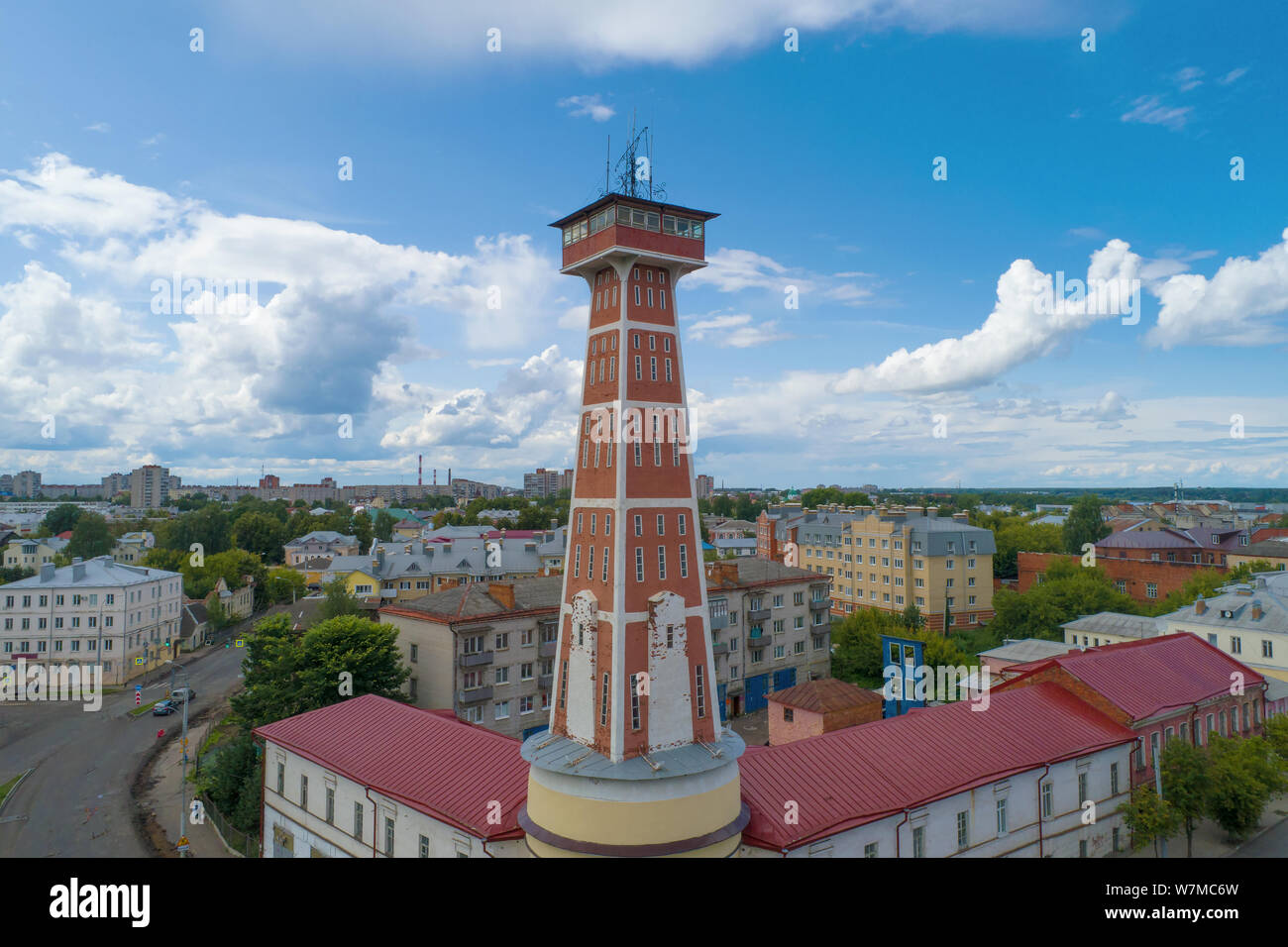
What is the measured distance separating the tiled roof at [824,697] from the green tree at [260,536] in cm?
13377

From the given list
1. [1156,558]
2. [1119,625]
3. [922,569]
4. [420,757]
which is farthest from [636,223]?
[1156,558]

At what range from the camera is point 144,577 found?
84562 millimetres

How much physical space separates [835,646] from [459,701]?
124ft

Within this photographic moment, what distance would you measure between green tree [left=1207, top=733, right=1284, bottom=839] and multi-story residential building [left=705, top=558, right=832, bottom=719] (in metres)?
31.3

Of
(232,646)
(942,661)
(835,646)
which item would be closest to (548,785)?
(942,661)

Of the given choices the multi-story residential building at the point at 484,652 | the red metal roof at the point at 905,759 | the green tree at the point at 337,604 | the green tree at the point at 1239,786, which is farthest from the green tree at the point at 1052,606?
the green tree at the point at 337,604

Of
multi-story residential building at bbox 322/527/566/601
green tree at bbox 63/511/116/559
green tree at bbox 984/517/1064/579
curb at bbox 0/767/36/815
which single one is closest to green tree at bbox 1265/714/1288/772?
curb at bbox 0/767/36/815

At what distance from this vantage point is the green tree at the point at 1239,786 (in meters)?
34.1

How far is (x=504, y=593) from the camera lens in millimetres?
54906

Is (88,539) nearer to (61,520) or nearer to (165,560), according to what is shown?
(165,560)

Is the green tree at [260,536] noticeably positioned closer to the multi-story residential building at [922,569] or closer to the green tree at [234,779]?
the multi-story residential building at [922,569]
